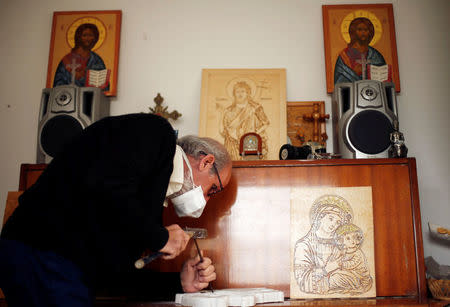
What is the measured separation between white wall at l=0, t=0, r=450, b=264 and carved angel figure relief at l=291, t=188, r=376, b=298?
920mm

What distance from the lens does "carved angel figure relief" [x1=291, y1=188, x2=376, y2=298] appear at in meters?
1.89

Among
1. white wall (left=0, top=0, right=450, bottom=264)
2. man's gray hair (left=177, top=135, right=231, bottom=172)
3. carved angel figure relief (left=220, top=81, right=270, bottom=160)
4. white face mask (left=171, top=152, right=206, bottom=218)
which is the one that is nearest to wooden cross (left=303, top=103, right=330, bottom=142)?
white wall (left=0, top=0, right=450, bottom=264)

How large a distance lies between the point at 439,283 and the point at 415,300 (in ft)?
0.70

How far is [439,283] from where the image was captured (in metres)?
1.94

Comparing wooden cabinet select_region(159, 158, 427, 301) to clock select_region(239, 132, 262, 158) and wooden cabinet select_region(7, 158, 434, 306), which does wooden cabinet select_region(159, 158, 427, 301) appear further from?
clock select_region(239, 132, 262, 158)

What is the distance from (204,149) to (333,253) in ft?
2.39

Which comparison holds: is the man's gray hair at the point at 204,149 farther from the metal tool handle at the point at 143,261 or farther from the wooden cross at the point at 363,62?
the wooden cross at the point at 363,62

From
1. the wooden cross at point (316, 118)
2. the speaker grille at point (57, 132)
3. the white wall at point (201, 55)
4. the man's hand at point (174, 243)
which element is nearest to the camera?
the man's hand at point (174, 243)

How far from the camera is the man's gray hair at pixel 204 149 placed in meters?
1.85

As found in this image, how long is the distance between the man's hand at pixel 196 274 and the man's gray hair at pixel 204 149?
1.34 feet

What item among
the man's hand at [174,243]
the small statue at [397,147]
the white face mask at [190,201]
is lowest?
the man's hand at [174,243]

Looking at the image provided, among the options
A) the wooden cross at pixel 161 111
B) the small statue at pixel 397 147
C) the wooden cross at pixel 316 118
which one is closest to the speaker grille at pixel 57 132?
the wooden cross at pixel 161 111

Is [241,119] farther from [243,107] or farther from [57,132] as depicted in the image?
[57,132]

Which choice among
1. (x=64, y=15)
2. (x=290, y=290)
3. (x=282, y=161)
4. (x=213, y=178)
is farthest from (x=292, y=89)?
(x=64, y=15)
